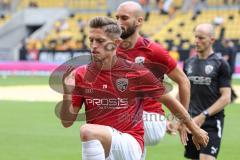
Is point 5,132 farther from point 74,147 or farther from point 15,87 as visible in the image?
point 15,87

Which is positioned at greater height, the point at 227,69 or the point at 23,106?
the point at 227,69

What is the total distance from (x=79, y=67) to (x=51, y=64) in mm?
32276

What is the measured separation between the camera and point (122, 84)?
216 inches

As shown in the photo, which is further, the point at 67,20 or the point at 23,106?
the point at 67,20

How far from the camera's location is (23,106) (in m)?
19.9

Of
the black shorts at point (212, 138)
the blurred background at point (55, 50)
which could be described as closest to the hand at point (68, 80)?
the black shorts at point (212, 138)

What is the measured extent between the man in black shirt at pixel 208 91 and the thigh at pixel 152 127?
0.91 metres

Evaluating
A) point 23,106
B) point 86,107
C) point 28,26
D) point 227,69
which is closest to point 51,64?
point 28,26

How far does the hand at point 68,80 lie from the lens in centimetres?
520

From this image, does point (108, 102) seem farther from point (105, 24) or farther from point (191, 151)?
point (191, 151)

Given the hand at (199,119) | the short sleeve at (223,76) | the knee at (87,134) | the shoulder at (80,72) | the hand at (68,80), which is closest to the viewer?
the knee at (87,134)

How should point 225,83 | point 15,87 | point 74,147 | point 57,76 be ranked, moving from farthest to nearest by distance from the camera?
point 15,87 → point 74,147 → point 225,83 → point 57,76

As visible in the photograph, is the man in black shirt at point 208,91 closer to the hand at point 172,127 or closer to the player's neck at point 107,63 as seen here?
the hand at point 172,127

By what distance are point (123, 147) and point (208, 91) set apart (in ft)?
10.1
